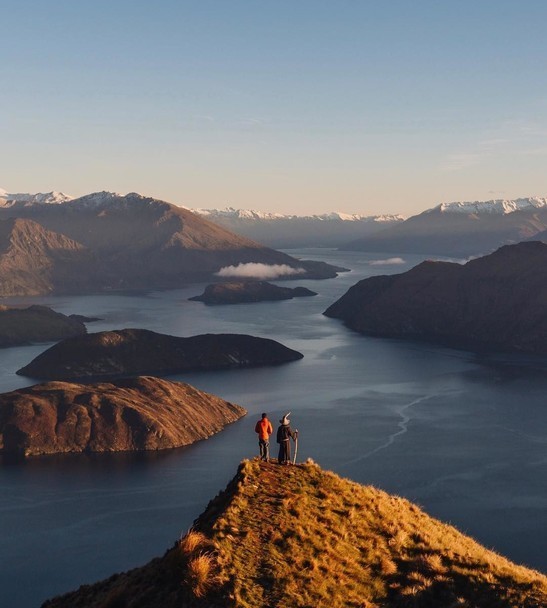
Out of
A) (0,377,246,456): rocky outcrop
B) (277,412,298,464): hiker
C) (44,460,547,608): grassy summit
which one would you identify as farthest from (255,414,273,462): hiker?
(0,377,246,456): rocky outcrop

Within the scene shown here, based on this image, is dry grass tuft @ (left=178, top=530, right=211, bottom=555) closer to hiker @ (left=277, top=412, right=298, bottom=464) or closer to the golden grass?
the golden grass

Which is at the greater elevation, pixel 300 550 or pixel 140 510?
pixel 300 550

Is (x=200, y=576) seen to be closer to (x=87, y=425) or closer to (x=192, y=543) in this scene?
(x=192, y=543)

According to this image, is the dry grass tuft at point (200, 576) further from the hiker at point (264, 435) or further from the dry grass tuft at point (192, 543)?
Result: the hiker at point (264, 435)

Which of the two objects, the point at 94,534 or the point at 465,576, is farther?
the point at 94,534

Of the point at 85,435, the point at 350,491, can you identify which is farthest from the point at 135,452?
the point at 350,491

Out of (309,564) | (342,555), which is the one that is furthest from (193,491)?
(309,564)

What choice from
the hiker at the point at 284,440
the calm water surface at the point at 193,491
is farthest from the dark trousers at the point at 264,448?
the calm water surface at the point at 193,491

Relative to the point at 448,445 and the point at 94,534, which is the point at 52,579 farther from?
the point at 448,445

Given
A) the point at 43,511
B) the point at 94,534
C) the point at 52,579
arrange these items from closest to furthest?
1. the point at 52,579
2. the point at 94,534
3. the point at 43,511
